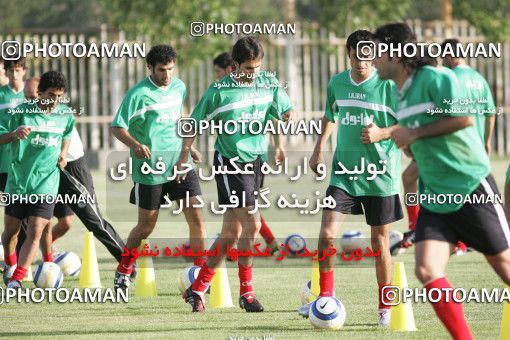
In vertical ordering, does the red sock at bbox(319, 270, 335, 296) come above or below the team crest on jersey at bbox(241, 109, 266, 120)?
below

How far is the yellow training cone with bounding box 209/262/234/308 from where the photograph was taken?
10.1 metres

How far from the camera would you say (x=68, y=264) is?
1220cm

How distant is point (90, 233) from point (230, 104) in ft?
7.16

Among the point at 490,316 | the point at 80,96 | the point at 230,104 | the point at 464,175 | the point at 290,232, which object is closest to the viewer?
the point at 464,175

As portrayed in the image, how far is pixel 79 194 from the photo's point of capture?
1198 centimetres

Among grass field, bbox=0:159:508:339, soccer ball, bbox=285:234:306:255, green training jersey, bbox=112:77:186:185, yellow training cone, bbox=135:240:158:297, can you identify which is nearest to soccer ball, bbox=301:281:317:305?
grass field, bbox=0:159:508:339

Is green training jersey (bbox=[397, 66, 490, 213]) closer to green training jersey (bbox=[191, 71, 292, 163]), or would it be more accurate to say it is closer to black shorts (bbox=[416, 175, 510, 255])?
black shorts (bbox=[416, 175, 510, 255])

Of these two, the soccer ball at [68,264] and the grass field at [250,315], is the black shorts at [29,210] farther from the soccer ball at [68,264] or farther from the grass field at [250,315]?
the soccer ball at [68,264]

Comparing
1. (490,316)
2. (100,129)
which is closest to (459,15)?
(100,129)

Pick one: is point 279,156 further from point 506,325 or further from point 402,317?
point 506,325

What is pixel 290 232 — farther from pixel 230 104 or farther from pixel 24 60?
pixel 230 104

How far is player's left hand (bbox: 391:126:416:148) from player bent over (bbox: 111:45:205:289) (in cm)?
377

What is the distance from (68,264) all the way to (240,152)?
2998 millimetres

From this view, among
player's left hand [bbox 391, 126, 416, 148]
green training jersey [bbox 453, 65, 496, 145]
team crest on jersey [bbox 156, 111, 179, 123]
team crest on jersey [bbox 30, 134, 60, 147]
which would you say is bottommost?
player's left hand [bbox 391, 126, 416, 148]
